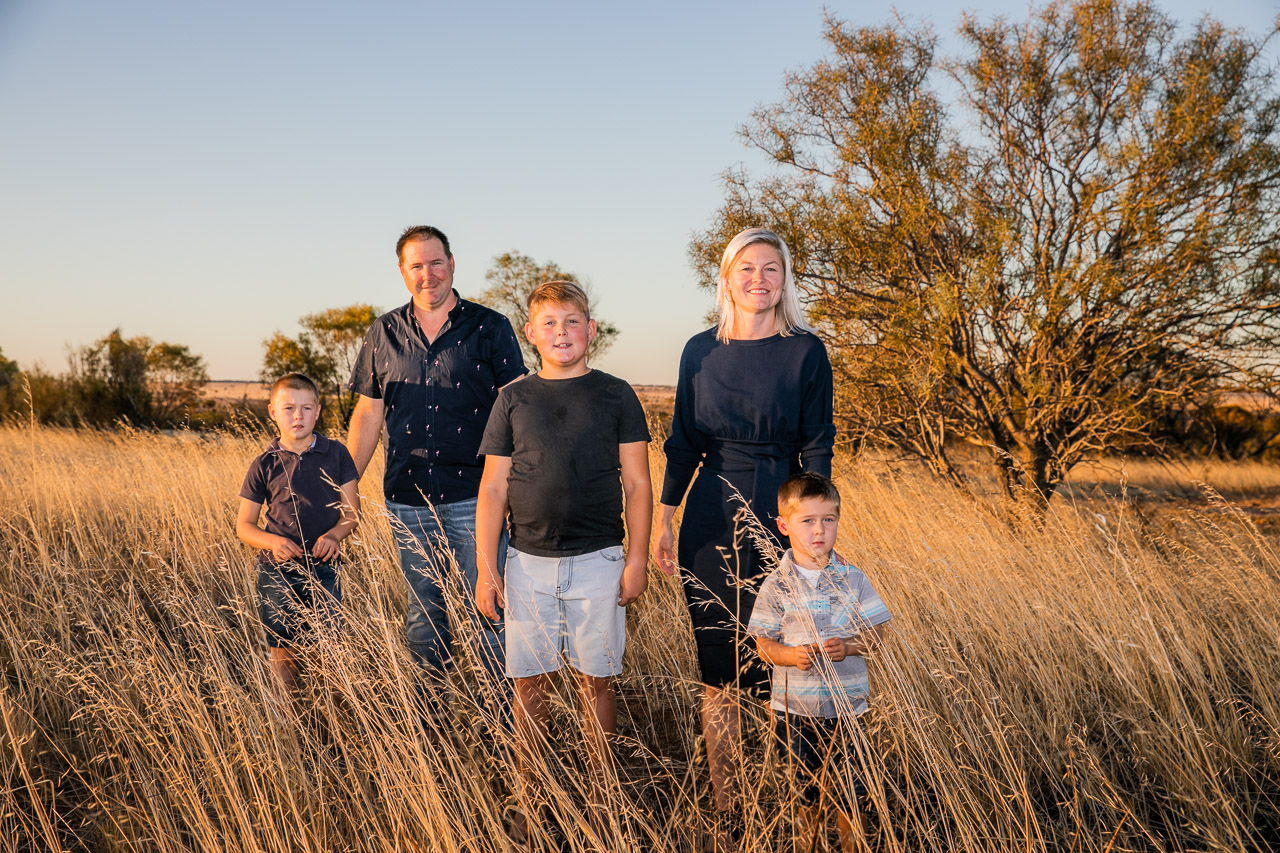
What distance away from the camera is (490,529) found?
2.51 m

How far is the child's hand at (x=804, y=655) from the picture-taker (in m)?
1.94

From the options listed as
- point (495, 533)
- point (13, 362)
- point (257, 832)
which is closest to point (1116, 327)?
point (495, 533)

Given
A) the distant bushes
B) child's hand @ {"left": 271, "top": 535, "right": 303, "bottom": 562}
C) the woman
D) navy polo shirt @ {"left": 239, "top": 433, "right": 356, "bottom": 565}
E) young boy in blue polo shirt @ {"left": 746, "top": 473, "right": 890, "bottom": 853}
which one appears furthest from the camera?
the distant bushes

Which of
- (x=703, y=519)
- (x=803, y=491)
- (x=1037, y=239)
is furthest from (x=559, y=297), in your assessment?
Result: (x=1037, y=239)

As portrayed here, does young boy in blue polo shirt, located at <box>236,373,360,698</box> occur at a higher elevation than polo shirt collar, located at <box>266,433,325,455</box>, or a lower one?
lower

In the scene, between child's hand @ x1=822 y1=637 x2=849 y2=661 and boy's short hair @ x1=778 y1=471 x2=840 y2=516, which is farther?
boy's short hair @ x1=778 y1=471 x2=840 y2=516

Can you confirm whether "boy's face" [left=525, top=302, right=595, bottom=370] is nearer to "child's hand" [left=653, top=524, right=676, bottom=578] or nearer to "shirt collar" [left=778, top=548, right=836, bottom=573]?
"child's hand" [left=653, top=524, right=676, bottom=578]

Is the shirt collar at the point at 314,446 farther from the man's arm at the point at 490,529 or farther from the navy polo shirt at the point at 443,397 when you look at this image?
the man's arm at the point at 490,529

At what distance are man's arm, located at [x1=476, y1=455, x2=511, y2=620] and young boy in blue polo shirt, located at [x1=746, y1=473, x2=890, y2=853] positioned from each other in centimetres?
87

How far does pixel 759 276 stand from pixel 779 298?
106 mm

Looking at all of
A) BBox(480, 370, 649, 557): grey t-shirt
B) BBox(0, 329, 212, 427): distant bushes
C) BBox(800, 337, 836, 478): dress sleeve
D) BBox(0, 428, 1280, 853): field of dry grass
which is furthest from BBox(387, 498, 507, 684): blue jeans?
BBox(0, 329, 212, 427): distant bushes

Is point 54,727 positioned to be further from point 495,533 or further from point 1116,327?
point 1116,327

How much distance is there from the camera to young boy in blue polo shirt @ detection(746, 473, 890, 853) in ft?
6.73

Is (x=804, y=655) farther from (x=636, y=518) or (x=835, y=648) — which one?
(x=636, y=518)
